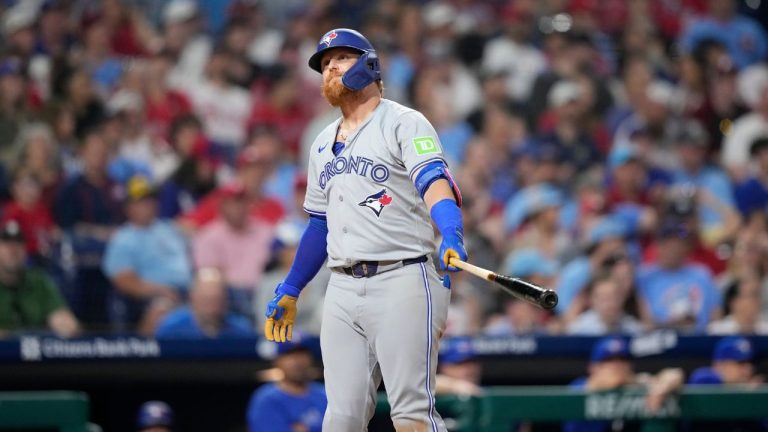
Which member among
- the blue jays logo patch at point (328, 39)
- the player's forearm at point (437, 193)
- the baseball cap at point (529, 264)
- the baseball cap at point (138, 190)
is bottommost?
the player's forearm at point (437, 193)

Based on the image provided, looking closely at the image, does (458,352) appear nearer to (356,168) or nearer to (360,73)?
(356,168)

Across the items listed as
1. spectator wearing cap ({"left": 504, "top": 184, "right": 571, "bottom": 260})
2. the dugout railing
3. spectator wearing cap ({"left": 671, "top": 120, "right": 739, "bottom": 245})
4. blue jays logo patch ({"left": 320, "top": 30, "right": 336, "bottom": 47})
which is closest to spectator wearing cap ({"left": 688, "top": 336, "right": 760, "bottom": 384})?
the dugout railing

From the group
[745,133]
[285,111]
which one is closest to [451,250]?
[285,111]

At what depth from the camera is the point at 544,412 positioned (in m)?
6.43

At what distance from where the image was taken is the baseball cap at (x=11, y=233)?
744 cm

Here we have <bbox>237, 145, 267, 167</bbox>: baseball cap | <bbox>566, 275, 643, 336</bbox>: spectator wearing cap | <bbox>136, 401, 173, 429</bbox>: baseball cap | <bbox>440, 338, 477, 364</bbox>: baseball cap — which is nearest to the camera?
<bbox>136, 401, 173, 429</bbox>: baseball cap

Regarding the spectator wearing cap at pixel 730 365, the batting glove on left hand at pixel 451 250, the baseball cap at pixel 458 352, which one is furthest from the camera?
the spectator wearing cap at pixel 730 365

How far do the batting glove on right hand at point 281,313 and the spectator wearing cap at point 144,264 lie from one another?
11.4ft

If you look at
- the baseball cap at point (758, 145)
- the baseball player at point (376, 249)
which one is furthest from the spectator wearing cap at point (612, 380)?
the baseball cap at point (758, 145)

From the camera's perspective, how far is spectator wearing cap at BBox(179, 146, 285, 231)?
862 centimetres

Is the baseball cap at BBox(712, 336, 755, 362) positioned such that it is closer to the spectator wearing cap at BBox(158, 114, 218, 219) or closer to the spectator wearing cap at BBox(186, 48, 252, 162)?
the spectator wearing cap at BBox(158, 114, 218, 219)

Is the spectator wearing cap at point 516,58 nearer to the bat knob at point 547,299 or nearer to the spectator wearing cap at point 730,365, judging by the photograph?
the spectator wearing cap at point 730,365

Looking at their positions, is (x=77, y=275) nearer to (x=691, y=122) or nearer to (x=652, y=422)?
(x=652, y=422)

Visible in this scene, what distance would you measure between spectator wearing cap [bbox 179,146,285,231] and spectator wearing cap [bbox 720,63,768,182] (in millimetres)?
3773
